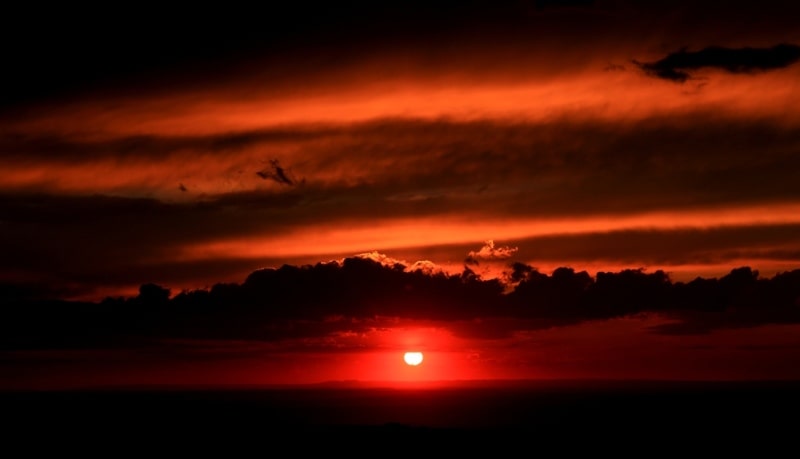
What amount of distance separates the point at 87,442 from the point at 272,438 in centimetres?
2447

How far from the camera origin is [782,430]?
19900cm

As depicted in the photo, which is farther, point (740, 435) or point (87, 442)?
point (740, 435)

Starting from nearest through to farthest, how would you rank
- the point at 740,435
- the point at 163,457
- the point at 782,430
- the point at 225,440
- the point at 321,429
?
the point at 163,457
the point at 225,440
the point at 321,429
the point at 740,435
the point at 782,430

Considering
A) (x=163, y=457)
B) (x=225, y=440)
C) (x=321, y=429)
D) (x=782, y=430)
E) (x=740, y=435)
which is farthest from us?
(x=782, y=430)

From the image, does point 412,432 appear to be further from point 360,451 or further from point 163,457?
point 163,457

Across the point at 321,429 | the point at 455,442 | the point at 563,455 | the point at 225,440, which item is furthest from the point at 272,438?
the point at 563,455

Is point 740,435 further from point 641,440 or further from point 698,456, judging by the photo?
point 698,456

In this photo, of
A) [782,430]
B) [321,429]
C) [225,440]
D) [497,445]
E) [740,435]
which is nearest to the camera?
[497,445]

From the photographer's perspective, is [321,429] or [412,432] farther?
[321,429]

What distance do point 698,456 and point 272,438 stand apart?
55517 mm

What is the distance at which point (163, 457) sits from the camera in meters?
104

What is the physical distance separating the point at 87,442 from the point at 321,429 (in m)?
34.6

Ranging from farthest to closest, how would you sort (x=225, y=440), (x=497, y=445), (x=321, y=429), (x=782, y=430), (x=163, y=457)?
(x=782, y=430), (x=321, y=429), (x=225, y=440), (x=497, y=445), (x=163, y=457)

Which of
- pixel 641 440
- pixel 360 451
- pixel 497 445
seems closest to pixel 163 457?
pixel 360 451
